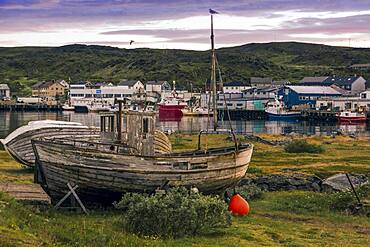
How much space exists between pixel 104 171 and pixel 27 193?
A: 14.4 feet

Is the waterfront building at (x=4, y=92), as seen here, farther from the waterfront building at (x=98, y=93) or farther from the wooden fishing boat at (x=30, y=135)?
the wooden fishing boat at (x=30, y=135)

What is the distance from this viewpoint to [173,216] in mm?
17172

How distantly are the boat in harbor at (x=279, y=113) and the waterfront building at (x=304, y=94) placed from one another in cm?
1195

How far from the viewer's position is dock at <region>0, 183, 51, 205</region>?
68.7 feet

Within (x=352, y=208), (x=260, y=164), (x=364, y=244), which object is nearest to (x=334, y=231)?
(x=364, y=244)

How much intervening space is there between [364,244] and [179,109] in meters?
113

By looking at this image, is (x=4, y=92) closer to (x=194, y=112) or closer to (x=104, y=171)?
(x=194, y=112)

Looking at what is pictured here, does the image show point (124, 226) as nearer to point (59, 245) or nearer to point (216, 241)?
point (216, 241)

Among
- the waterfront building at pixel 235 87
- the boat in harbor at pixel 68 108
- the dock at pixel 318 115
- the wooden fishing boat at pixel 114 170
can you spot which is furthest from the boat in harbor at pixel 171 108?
the wooden fishing boat at pixel 114 170

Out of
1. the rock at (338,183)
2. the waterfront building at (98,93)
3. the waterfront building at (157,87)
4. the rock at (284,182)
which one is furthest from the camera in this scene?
the waterfront building at (157,87)

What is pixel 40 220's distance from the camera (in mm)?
16531

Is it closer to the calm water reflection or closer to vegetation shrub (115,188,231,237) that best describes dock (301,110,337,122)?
the calm water reflection

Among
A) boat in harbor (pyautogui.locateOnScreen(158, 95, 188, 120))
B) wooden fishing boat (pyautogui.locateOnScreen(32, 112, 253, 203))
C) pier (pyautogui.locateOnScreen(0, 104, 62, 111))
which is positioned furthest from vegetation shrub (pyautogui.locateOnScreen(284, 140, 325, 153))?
pier (pyautogui.locateOnScreen(0, 104, 62, 111))

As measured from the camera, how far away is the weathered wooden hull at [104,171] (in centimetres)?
1969
